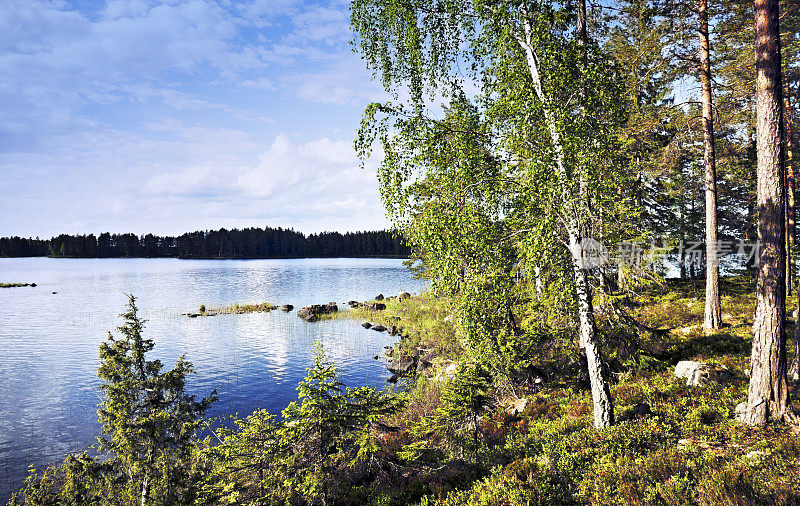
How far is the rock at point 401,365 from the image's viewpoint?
2525 centimetres

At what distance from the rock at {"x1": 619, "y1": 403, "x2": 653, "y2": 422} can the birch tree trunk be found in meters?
0.69

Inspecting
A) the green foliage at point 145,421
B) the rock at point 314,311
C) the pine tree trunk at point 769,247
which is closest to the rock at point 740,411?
the pine tree trunk at point 769,247

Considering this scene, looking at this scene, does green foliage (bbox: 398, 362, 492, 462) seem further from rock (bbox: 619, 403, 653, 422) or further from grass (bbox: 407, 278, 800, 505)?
rock (bbox: 619, 403, 653, 422)

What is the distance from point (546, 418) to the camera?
35.4ft

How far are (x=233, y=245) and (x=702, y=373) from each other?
189851 mm

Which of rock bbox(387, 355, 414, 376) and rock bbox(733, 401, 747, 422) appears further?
rock bbox(387, 355, 414, 376)

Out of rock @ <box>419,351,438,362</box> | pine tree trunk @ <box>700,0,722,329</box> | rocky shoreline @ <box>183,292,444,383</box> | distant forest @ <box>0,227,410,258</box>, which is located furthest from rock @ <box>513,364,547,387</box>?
distant forest @ <box>0,227,410,258</box>

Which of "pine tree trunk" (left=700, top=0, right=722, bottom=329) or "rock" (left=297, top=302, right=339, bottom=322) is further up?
"pine tree trunk" (left=700, top=0, right=722, bottom=329)

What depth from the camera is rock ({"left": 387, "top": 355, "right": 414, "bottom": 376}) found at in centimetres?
2525

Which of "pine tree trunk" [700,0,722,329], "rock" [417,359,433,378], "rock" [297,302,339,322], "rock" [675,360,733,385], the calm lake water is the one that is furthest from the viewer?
"rock" [297,302,339,322]

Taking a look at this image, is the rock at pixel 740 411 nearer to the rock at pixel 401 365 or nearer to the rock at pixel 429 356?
the rock at pixel 429 356

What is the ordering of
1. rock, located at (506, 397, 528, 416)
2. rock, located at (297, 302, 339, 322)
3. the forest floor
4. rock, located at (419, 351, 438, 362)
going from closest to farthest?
the forest floor, rock, located at (506, 397, 528, 416), rock, located at (419, 351, 438, 362), rock, located at (297, 302, 339, 322)

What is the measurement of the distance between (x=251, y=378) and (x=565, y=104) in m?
23.2

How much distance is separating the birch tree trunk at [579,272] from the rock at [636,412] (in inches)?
27.1
